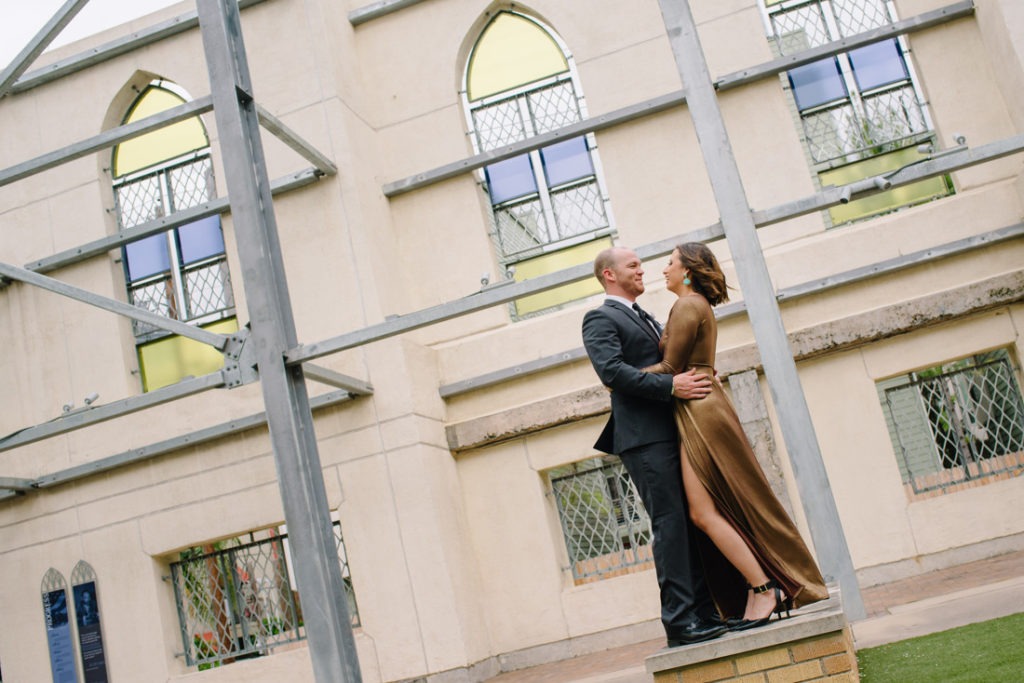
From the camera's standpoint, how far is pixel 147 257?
1194 centimetres

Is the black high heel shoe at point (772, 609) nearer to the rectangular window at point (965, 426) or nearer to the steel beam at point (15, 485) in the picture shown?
the rectangular window at point (965, 426)

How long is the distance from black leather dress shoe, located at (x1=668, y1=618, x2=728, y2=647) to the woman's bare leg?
206 millimetres

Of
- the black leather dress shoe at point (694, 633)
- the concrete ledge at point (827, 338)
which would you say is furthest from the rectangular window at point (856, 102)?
the black leather dress shoe at point (694, 633)

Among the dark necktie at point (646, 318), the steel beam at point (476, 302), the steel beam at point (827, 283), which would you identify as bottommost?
the dark necktie at point (646, 318)

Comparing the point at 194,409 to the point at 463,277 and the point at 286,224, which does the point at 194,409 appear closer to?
the point at 286,224

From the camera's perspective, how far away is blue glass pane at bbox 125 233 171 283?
11875 mm

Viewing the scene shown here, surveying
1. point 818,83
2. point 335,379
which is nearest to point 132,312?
point 335,379

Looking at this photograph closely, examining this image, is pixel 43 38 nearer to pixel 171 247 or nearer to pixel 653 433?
pixel 171 247

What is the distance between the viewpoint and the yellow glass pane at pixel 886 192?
10594 mm

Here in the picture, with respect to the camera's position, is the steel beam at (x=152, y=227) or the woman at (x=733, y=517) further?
the steel beam at (x=152, y=227)

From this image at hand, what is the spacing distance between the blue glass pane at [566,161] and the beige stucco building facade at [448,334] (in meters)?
0.40

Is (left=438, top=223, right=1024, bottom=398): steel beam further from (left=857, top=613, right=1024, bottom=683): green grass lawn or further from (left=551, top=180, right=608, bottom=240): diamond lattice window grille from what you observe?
(left=857, top=613, right=1024, bottom=683): green grass lawn

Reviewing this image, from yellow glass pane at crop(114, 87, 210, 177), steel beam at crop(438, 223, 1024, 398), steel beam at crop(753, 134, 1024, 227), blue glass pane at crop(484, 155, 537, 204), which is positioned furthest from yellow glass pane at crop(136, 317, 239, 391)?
steel beam at crop(753, 134, 1024, 227)

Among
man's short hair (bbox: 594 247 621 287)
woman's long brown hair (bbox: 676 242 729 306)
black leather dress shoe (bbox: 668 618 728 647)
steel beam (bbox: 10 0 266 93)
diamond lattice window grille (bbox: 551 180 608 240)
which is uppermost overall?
steel beam (bbox: 10 0 266 93)
